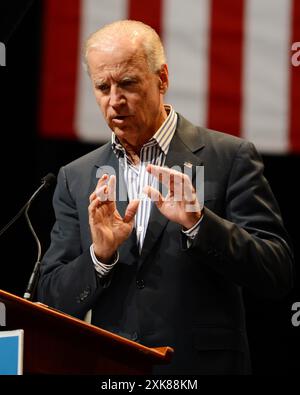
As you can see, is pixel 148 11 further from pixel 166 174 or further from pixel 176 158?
pixel 166 174

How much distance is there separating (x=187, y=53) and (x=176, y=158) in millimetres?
889

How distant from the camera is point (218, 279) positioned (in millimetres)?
1987

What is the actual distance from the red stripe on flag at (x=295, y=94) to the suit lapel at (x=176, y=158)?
824 mm

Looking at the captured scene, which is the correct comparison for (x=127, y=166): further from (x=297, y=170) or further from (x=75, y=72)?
(x=297, y=170)

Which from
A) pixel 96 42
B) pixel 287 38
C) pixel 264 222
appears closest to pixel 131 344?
pixel 264 222

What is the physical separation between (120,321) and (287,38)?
145cm

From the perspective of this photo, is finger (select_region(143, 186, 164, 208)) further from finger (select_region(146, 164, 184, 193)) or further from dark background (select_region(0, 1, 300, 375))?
dark background (select_region(0, 1, 300, 375))

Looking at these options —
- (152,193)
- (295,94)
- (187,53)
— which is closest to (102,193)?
(152,193)

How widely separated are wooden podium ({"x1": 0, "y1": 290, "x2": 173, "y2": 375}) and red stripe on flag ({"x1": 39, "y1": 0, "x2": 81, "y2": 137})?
4.47 feet

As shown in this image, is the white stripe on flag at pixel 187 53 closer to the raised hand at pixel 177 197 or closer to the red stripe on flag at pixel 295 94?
the red stripe on flag at pixel 295 94

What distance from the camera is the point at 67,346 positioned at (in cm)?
158

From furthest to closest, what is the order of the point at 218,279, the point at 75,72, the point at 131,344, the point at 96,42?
1. the point at 75,72
2. the point at 96,42
3. the point at 218,279
4. the point at 131,344

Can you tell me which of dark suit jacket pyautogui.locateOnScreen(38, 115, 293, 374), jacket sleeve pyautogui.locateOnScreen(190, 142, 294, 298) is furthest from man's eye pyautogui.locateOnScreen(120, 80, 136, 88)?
jacket sleeve pyautogui.locateOnScreen(190, 142, 294, 298)

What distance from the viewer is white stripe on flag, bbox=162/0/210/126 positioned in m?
2.87
